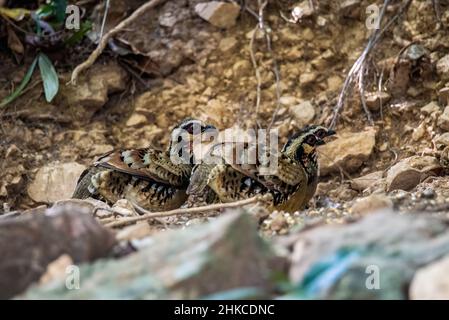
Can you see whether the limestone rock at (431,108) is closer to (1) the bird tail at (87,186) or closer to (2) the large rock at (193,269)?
(1) the bird tail at (87,186)

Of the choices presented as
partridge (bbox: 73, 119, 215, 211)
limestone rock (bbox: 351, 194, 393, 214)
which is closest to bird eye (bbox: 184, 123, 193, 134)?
partridge (bbox: 73, 119, 215, 211)

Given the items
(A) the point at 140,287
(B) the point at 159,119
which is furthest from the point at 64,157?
(A) the point at 140,287

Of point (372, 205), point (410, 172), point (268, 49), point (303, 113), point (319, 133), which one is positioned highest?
point (268, 49)

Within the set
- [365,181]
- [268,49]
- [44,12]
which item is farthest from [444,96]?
[44,12]

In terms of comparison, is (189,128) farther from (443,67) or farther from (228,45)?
(443,67)

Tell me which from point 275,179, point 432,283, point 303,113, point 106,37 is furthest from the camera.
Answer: point 106,37

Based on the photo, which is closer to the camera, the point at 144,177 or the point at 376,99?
the point at 144,177

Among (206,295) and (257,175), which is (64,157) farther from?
(206,295)

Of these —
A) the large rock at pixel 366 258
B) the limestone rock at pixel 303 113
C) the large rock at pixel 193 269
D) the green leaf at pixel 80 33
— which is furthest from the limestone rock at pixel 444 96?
the large rock at pixel 193 269
